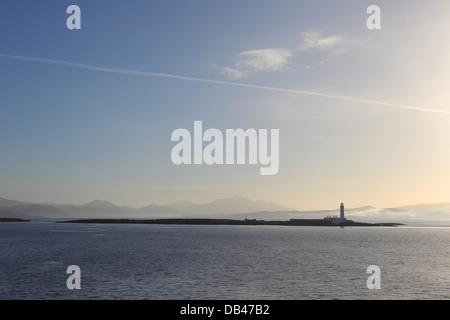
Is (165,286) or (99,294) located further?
(165,286)

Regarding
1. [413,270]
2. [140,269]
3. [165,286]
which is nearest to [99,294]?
[165,286]
